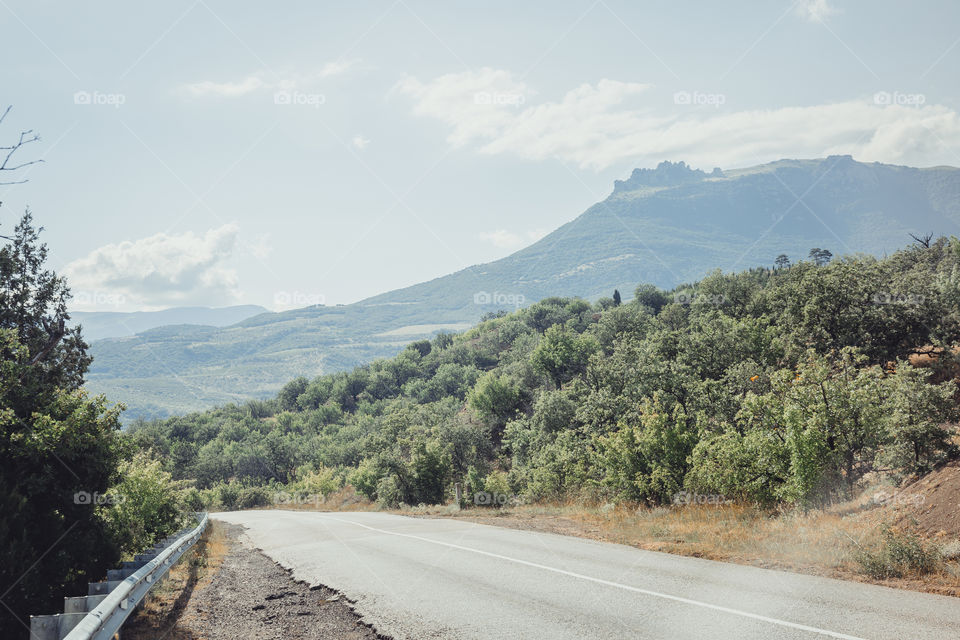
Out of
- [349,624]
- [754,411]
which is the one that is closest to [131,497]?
[349,624]

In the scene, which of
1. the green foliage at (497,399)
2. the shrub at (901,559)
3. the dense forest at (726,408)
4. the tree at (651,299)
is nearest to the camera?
the shrub at (901,559)

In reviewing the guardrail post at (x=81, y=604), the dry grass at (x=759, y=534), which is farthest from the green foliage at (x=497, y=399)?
the guardrail post at (x=81, y=604)

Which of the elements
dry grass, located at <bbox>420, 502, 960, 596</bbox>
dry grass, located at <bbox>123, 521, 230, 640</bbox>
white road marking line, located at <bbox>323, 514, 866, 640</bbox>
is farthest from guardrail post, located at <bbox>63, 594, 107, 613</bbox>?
dry grass, located at <bbox>420, 502, 960, 596</bbox>

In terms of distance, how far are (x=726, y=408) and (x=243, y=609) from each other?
65.4ft

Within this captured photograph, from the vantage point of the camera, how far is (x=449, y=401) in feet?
336

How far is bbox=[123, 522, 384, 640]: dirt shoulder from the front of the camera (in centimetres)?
729

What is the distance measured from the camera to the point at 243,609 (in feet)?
28.6

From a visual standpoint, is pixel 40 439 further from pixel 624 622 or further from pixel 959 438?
pixel 959 438

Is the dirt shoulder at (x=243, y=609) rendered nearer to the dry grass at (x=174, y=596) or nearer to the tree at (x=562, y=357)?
the dry grass at (x=174, y=596)

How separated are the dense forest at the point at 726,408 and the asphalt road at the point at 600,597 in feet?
18.1

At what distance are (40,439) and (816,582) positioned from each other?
433 inches

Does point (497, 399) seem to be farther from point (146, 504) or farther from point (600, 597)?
point (600, 597)

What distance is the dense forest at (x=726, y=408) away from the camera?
12891 millimetres

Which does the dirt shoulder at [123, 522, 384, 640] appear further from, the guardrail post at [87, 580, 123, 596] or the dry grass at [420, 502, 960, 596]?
the dry grass at [420, 502, 960, 596]
